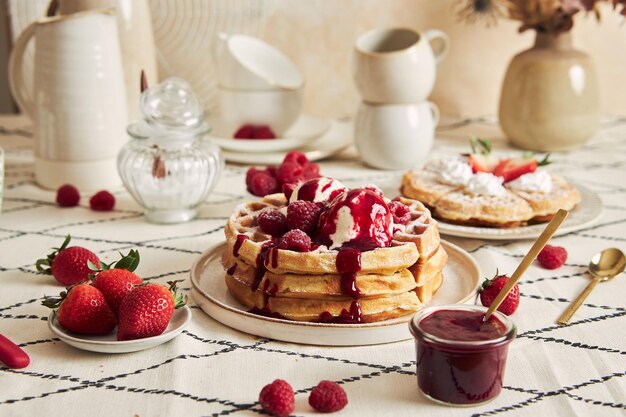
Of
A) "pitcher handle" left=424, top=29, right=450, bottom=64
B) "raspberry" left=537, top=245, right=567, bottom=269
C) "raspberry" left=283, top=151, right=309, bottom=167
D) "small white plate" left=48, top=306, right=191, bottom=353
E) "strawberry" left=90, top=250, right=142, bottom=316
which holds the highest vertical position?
"pitcher handle" left=424, top=29, right=450, bottom=64

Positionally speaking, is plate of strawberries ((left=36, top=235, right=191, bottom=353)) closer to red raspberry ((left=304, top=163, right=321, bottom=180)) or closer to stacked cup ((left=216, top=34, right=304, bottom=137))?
red raspberry ((left=304, top=163, right=321, bottom=180))

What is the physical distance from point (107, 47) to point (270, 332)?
1.10 meters

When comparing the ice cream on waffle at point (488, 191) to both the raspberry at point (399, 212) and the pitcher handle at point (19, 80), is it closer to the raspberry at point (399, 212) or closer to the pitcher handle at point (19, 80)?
the raspberry at point (399, 212)

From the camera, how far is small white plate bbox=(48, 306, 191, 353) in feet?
4.02

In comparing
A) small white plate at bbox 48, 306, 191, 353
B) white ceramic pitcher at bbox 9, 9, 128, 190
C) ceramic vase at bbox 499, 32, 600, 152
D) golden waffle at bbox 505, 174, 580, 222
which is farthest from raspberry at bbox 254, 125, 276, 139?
small white plate at bbox 48, 306, 191, 353

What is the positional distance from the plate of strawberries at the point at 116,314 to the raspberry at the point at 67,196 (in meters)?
0.75

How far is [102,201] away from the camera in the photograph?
2.01 m

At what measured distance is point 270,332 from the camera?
1.31 meters

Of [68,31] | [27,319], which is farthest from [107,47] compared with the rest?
[27,319]

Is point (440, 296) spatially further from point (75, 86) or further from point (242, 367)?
point (75, 86)

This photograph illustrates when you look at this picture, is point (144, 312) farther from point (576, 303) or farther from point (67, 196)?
point (67, 196)

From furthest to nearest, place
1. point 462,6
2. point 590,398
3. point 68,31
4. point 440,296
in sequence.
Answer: point 462,6
point 68,31
point 440,296
point 590,398

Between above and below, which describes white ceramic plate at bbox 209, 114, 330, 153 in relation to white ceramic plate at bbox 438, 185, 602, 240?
below

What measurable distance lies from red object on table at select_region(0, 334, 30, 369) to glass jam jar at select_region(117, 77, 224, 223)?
686 millimetres
